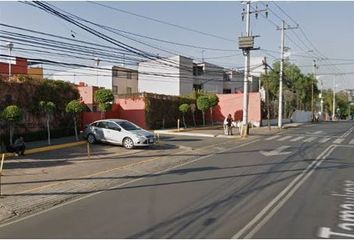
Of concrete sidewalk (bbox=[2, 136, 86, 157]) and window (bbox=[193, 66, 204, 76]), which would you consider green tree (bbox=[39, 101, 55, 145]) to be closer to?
concrete sidewalk (bbox=[2, 136, 86, 157])

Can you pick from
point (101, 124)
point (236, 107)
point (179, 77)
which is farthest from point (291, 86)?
point (101, 124)

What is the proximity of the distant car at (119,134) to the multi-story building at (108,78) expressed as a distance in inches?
1253

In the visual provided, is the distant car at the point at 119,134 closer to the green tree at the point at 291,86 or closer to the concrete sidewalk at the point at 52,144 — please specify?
the concrete sidewalk at the point at 52,144

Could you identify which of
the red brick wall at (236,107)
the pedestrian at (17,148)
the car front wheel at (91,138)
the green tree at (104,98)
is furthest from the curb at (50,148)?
the red brick wall at (236,107)

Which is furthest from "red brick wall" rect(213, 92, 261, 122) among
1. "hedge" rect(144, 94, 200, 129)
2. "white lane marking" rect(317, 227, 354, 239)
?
"white lane marking" rect(317, 227, 354, 239)

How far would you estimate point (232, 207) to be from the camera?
34.4 ft

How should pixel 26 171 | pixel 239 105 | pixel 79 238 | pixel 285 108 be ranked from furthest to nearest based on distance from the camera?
pixel 285 108 < pixel 239 105 < pixel 26 171 < pixel 79 238

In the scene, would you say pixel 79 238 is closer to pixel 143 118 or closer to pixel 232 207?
pixel 232 207

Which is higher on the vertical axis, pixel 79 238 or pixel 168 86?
pixel 168 86

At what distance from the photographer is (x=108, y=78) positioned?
199 feet

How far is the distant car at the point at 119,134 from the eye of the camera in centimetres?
2530

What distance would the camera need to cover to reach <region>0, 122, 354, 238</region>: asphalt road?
8.50 m

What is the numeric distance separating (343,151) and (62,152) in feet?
43.5

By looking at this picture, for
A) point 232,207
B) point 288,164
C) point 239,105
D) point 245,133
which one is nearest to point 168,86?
point 239,105
